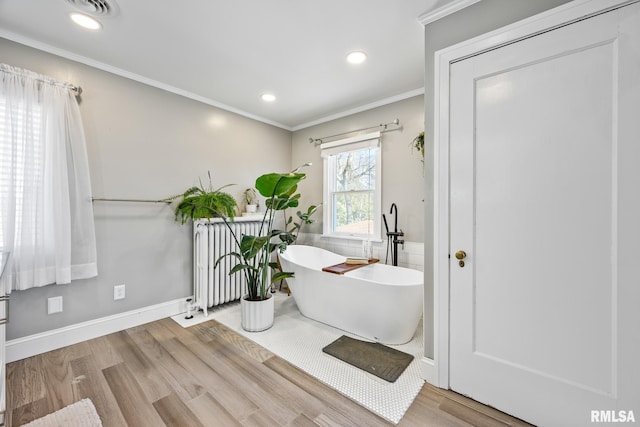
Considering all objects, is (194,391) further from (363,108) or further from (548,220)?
(363,108)

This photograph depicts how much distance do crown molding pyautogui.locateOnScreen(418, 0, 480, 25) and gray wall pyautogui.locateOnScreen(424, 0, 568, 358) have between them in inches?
0.9

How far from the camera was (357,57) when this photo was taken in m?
2.32

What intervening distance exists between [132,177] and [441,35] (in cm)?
294

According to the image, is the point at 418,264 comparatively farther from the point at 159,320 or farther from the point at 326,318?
the point at 159,320

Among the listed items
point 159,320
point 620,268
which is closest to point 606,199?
point 620,268

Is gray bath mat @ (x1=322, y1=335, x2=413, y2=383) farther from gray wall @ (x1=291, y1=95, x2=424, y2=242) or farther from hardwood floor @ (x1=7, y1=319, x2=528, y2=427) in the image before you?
gray wall @ (x1=291, y1=95, x2=424, y2=242)

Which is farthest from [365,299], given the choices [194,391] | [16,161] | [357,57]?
[16,161]

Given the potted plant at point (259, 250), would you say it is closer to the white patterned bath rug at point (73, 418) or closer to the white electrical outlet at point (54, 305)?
the white patterned bath rug at point (73, 418)

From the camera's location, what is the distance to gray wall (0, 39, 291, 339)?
2223 mm

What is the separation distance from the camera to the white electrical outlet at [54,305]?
Result: 2.20m

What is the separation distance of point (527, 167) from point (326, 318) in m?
2.10

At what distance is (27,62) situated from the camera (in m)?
2.10
